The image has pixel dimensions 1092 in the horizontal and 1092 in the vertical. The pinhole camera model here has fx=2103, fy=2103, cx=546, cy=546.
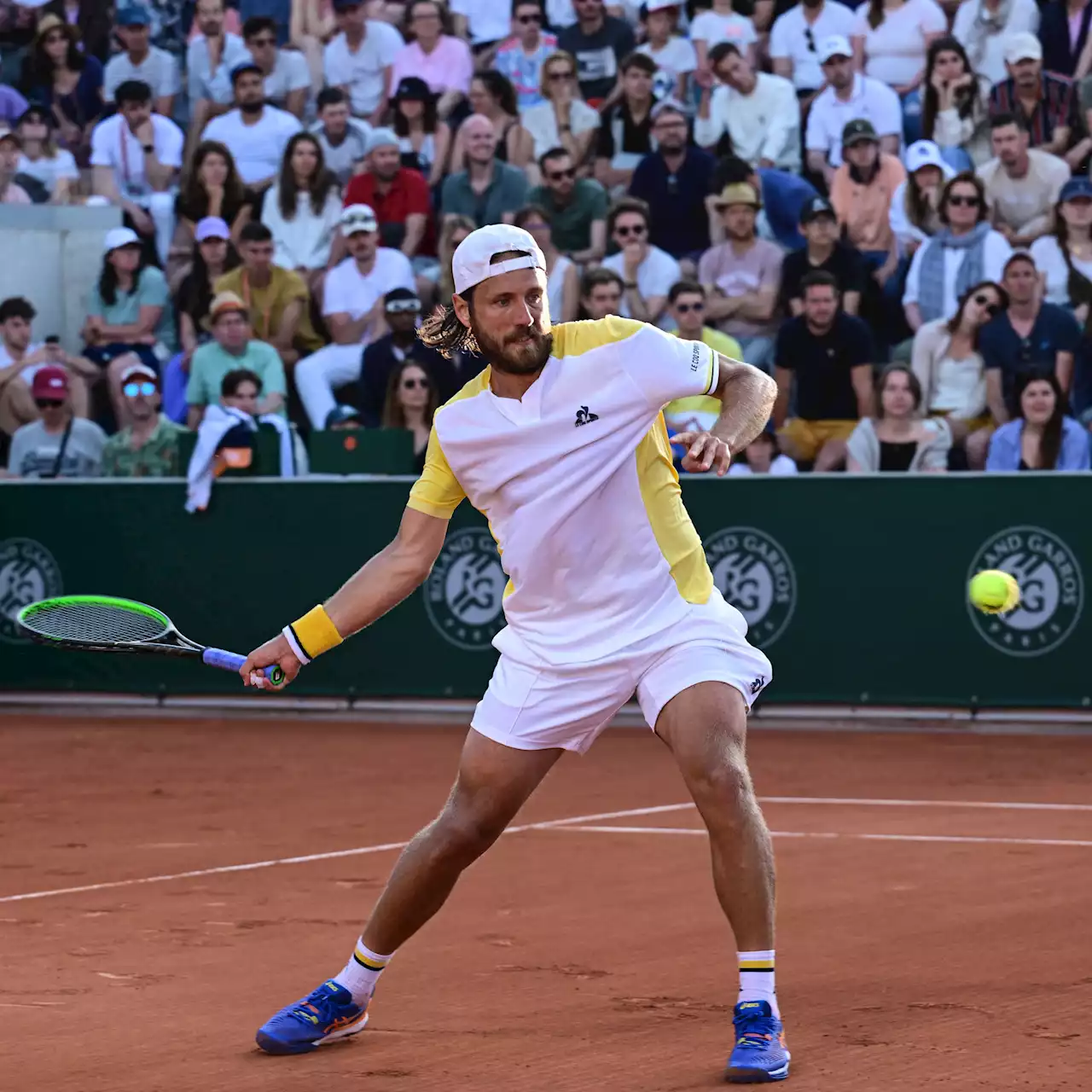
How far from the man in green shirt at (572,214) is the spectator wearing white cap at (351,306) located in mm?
1179

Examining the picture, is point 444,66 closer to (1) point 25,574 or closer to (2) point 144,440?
(2) point 144,440

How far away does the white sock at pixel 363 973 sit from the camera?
5363 millimetres

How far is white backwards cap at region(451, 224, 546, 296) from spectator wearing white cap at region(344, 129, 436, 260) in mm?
11356

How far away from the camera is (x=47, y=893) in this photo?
7.82 m

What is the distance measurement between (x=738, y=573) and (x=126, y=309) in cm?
640

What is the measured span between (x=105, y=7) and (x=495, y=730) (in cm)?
1559

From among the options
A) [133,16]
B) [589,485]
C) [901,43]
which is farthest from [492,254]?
[133,16]

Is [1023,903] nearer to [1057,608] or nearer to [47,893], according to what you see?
[47,893]

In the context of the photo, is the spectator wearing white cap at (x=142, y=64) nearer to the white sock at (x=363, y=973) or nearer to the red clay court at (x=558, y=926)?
the red clay court at (x=558, y=926)

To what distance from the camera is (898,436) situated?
44.2 feet

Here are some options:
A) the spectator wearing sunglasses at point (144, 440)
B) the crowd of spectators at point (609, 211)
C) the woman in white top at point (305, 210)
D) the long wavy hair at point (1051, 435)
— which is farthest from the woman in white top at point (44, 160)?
the long wavy hair at point (1051, 435)

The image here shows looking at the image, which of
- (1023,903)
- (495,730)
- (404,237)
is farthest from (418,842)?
(404,237)

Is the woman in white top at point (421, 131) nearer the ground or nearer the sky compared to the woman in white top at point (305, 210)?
nearer the sky

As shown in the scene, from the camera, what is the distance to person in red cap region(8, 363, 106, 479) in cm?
1533
